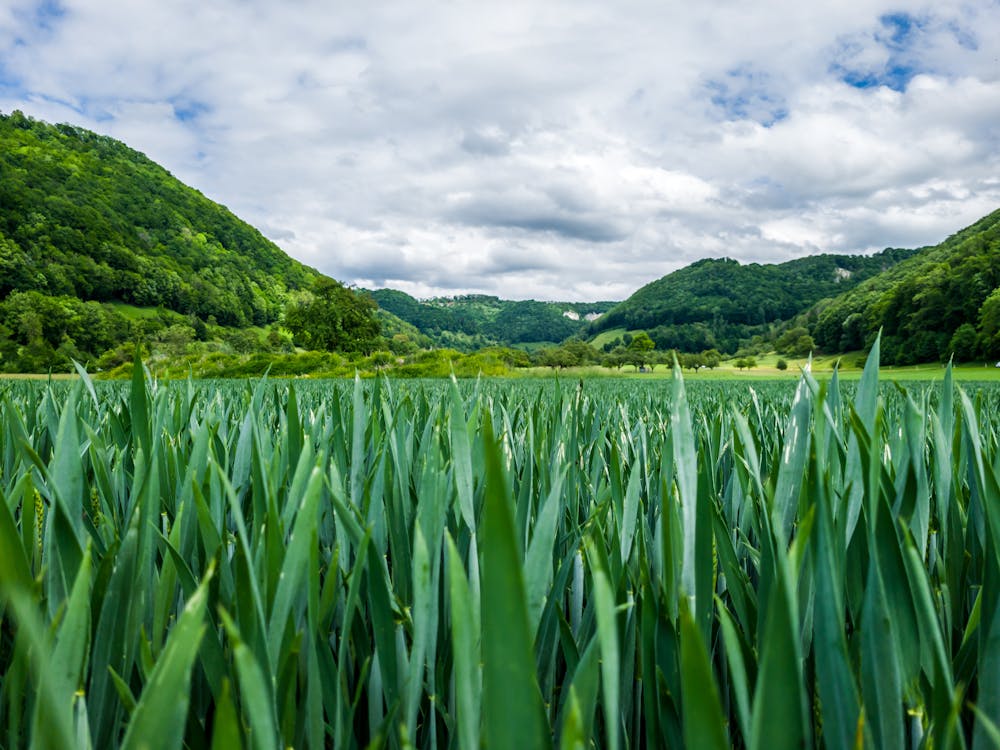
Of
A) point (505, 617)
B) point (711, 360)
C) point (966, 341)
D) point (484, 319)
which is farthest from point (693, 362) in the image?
point (484, 319)

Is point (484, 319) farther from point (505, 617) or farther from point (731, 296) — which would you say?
point (505, 617)

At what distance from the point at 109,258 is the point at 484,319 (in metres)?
97.1

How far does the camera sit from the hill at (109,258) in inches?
1778

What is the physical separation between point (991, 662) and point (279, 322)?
241ft

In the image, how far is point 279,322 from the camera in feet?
223

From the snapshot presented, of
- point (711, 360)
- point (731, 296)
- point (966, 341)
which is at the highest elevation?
point (731, 296)

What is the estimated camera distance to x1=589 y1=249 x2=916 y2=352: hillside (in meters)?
88.7

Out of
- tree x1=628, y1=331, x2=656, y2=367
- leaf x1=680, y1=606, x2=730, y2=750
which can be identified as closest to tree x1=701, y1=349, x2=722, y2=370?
tree x1=628, y1=331, x2=656, y2=367

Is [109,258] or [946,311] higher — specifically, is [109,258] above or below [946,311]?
above

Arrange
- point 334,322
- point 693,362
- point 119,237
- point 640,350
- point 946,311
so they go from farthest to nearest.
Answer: point 640,350 → point 693,362 → point 119,237 → point 334,322 → point 946,311

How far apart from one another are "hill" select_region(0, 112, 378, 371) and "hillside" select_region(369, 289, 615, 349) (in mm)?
46056

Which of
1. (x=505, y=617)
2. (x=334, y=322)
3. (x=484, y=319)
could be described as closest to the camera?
(x=505, y=617)

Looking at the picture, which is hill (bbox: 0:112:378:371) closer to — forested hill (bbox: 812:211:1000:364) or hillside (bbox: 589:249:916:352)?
forested hill (bbox: 812:211:1000:364)

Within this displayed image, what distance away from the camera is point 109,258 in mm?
55000
